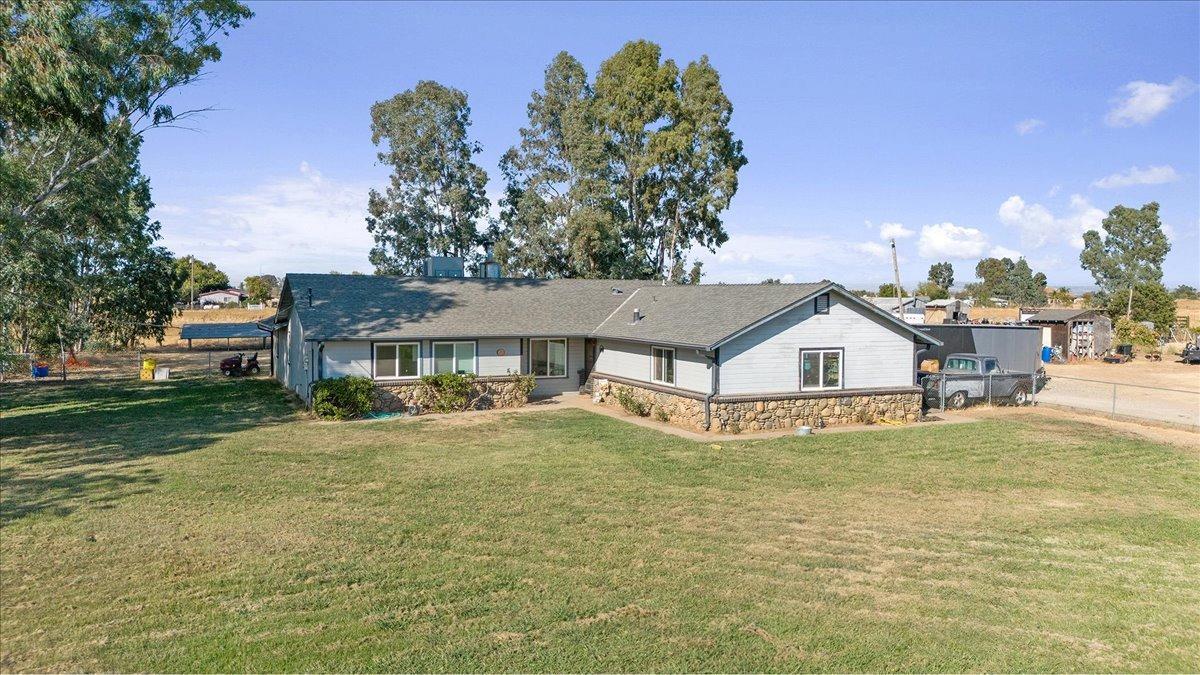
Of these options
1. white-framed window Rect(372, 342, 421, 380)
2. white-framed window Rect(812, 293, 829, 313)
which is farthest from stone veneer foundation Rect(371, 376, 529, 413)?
white-framed window Rect(812, 293, 829, 313)

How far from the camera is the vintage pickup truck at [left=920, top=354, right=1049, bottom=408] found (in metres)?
22.5

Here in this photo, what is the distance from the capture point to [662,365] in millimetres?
21016

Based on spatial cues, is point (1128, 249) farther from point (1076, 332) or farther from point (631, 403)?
point (631, 403)

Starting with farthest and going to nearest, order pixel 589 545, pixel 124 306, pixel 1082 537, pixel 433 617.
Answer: pixel 124 306, pixel 1082 537, pixel 589 545, pixel 433 617

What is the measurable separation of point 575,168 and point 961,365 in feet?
68.5

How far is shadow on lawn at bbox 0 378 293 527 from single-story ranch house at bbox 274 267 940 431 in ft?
9.01

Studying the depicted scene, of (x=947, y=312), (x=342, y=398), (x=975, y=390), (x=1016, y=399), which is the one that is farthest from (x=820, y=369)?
(x=947, y=312)

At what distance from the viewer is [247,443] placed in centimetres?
1602

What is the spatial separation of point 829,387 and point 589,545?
12.8 meters

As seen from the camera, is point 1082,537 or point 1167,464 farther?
point 1167,464

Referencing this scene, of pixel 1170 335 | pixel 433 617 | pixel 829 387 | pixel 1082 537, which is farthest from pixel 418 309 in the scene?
pixel 1170 335

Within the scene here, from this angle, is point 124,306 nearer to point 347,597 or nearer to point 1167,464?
point 347,597

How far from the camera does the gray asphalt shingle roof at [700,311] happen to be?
757 inches

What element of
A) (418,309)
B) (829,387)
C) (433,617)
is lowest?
(433,617)
